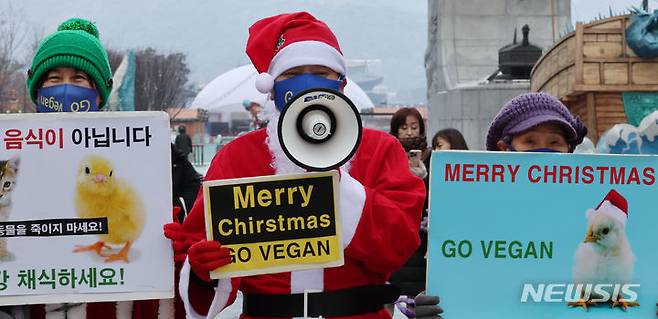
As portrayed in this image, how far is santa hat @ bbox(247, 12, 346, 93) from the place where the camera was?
10.3 ft

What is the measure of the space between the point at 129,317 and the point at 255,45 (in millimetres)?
1019

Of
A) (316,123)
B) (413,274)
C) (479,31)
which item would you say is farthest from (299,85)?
(479,31)

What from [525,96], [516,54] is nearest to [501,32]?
[516,54]

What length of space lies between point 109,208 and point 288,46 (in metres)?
0.75

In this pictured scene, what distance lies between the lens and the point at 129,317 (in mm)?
3477

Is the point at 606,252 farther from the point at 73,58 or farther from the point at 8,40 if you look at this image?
the point at 8,40

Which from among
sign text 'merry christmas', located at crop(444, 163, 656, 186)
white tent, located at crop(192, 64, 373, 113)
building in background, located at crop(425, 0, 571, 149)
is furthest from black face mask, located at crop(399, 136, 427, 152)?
white tent, located at crop(192, 64, 373, 113)

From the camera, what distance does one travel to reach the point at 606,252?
3.07m

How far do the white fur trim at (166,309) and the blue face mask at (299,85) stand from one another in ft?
2.75

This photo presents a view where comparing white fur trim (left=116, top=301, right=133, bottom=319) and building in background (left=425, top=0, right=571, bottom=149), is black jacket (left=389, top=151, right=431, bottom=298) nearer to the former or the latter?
white fur trim (left=116, top=301, right=133, bottom=319)

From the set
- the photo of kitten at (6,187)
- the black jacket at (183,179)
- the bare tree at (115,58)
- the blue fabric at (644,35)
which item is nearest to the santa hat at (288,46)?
the photo of kitten at (6,187)

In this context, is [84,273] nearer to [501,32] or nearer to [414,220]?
[414,220]

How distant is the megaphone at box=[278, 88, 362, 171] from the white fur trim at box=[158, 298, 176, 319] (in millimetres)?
930

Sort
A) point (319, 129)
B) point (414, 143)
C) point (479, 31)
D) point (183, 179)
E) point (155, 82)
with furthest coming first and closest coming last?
1. point (155, 82)
2. point (479, 31)
3. point (414, 143)
4. point (183, 179)
5. point (319, 129)
